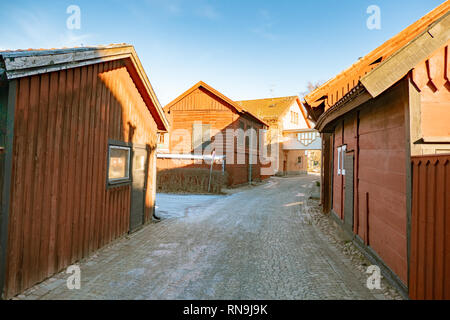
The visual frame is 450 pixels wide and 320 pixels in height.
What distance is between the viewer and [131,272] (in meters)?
4.54

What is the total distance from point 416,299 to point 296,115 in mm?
35719

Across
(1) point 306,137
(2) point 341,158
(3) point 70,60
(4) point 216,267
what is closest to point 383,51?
(2) point 341,158

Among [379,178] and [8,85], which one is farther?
[379,178]

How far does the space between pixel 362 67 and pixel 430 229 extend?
18.8 ft

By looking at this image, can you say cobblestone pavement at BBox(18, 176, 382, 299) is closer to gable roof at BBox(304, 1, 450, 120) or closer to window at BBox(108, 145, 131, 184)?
window at BBox(108, 145, 131, 184)

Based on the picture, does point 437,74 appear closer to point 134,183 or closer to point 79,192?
point 79,192

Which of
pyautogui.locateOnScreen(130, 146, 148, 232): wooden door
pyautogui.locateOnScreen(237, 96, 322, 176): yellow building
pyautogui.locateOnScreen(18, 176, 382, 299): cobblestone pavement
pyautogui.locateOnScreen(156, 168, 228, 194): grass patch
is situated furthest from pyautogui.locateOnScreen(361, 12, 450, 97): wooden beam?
pyautogui.locateOnScreen(237, 96, 322, 176): yellow building

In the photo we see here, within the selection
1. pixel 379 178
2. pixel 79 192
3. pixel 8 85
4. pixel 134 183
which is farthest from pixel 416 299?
pixel 134 183

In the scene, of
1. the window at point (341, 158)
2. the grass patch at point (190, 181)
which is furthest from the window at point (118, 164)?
the grass patch at point (190, 181)

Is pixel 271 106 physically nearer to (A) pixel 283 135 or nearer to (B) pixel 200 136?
(A) pixel 283 135

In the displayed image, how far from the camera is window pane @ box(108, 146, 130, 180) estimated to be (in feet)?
20.5

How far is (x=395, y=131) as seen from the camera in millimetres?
4148

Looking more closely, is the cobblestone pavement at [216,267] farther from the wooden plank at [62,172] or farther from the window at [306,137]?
the window at [306,137]

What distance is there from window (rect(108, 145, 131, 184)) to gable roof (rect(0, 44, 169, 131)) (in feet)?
6.19
